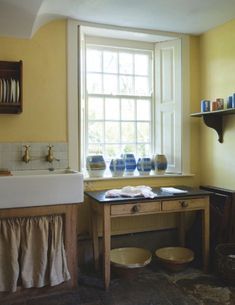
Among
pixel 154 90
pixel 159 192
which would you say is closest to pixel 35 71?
pixel 154 90

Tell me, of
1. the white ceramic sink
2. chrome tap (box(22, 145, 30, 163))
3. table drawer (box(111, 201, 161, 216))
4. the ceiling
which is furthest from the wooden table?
the ceiling

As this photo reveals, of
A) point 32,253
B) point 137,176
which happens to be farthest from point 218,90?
point 32,253

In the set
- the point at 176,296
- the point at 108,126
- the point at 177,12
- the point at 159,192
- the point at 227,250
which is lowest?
the point at 176,296

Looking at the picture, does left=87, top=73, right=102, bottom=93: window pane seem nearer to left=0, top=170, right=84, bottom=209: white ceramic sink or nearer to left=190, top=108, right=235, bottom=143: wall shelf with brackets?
left=190, top=108, right=235, bottom=143: wall shelf with brackets

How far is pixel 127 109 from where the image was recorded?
11.8ft

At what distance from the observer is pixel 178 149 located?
3564 mm

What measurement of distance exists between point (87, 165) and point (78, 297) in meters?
1.25

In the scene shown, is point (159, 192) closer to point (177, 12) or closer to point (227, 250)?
point (227, 250)

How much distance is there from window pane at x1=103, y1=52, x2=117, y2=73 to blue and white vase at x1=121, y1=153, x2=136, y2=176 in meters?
0.95

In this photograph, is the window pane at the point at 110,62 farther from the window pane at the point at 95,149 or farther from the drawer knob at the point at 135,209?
the drawer knob at the point at 135,209

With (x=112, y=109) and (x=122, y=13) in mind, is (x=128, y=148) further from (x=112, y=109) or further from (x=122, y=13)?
(x=122, y=13)

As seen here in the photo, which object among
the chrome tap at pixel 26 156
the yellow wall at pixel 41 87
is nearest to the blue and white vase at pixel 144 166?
the yellow wall at pixel 41 87

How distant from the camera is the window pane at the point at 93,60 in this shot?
3426 mm

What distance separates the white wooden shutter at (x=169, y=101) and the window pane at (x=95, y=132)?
2.21 ft
